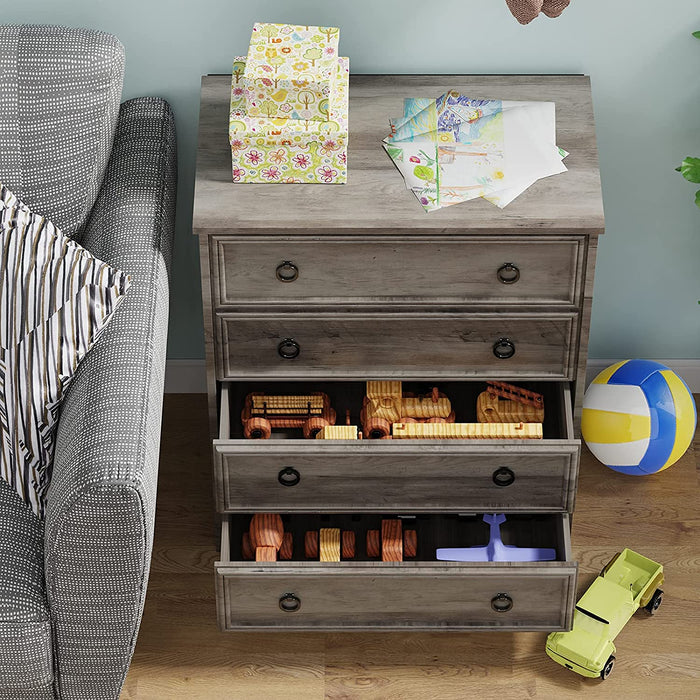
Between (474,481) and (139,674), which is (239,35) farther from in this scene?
(139,674)

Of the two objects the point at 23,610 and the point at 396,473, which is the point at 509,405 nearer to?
the point at 396,473

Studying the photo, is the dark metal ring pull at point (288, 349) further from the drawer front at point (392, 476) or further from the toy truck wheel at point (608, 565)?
the toy truck wheel at point (608, 565)

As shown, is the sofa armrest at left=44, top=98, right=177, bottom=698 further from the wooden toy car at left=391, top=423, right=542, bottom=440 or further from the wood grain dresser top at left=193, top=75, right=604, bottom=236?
the wooden toy car at left=391, top=423, right=542, bottom=440

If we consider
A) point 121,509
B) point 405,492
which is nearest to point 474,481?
point 405,492

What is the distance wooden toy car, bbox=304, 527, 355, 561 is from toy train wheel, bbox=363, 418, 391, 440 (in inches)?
7.3

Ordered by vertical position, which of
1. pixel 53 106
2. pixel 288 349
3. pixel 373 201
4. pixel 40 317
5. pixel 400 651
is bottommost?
pixel 400 651

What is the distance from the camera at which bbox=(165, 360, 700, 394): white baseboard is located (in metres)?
2.46

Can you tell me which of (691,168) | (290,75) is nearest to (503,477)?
(691,168)

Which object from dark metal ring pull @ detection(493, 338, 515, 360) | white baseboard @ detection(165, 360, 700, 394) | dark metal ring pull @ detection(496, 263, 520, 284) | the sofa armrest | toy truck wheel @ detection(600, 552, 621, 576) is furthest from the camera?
white baseboard @ detection(165, 360, 700, 394)

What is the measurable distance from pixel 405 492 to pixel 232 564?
13.0 inches

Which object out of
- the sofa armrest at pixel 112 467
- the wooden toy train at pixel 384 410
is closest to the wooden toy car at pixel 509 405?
the wooden toy train at pixel 384 410

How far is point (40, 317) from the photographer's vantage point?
1679 mm

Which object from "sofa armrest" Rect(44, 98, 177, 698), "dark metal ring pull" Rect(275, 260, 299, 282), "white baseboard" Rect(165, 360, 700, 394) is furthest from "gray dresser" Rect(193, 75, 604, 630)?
"white baseboard" Rect(165, 360, 700, 394)

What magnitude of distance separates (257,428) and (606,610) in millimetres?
731
